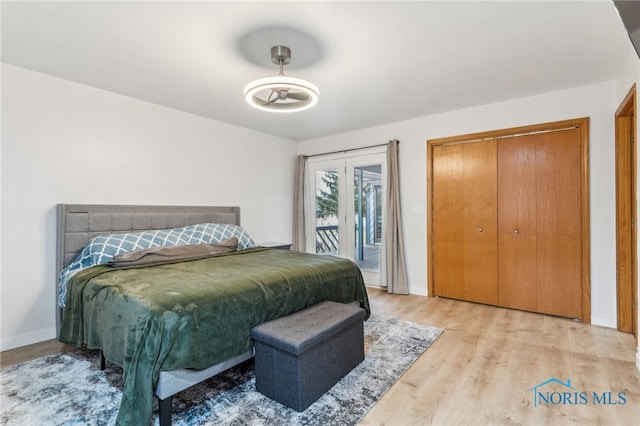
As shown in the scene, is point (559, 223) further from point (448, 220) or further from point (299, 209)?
point (299, 209)

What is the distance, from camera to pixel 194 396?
76.6 inches

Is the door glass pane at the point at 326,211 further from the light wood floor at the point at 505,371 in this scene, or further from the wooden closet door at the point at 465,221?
the light wood floor at the point at 505,371

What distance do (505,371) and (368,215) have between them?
3.03 meters

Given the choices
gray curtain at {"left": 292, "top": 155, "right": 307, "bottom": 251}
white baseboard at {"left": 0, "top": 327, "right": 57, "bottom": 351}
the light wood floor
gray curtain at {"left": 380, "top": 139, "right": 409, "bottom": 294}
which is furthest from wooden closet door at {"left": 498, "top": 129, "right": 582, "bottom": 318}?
white baseboard at {"left": 0, "top": 327, "right": 57, "bottom": 351}

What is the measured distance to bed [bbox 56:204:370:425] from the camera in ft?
5.16

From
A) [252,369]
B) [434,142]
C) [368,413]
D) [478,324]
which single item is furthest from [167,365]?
[434,142]

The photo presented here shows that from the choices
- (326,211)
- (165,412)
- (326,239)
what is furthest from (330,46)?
(326,239)

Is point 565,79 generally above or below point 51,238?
above

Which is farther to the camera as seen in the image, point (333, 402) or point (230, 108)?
point (230, 108)

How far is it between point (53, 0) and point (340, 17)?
1.78m

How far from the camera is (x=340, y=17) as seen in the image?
2018mm

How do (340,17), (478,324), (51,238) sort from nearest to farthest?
(340,17), (51,238), (478,324)

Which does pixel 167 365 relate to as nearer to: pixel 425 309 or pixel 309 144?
pixel 425 309

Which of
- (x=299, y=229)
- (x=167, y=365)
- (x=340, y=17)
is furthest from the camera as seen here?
(x=299, y=229)
